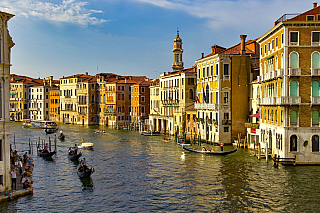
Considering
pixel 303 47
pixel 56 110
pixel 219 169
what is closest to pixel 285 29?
pixel 303 47

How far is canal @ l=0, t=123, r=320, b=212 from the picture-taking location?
18.9 meters

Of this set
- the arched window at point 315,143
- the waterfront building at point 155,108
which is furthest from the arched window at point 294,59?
the waterfront building at point 155,108

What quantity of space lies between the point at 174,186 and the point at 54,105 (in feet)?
241

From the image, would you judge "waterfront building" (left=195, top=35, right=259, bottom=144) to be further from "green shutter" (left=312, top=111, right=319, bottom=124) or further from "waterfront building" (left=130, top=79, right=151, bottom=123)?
"waterfront building" (left=130, top=79, right=151, bottom=123)

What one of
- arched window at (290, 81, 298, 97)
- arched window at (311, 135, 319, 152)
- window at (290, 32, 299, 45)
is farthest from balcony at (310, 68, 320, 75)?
arched window at (311, 135, 319, 152)

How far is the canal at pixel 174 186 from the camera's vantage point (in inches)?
746

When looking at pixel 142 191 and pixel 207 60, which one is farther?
pixel 207 60

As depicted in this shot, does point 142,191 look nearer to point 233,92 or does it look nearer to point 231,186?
point 231,186

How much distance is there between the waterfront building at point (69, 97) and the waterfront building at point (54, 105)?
1.58m

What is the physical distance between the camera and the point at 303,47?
26.7 meters

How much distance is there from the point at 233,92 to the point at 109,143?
581 inches

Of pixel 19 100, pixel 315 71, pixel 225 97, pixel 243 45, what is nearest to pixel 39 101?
pixel 19 100

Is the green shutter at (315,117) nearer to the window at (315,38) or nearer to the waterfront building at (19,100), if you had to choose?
the window at (315,38)

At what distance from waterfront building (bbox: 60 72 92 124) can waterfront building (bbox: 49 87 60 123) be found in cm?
158
